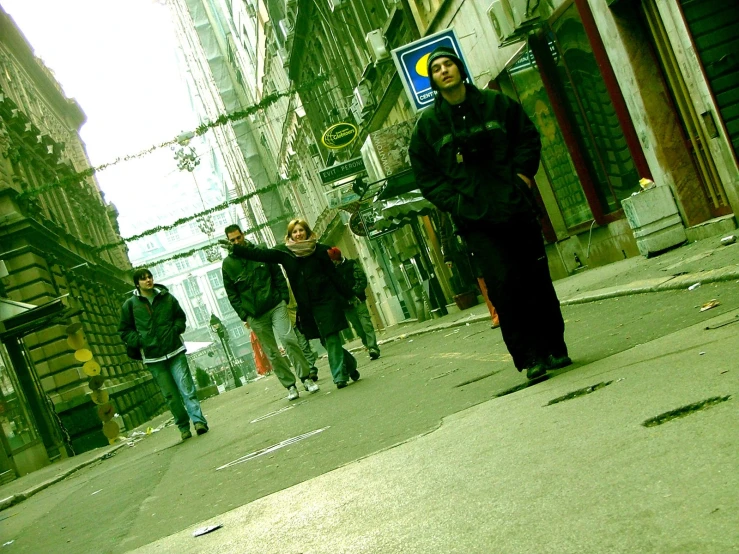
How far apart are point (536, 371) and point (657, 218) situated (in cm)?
730

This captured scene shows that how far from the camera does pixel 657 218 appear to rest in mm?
12906

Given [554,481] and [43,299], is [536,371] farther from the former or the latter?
[43,299]

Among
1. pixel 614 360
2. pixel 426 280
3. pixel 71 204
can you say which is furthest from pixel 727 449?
pixel 71 204

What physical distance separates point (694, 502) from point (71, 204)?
3996 centimetres

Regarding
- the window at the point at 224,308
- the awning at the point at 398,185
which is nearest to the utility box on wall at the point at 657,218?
the awning at the point at 398,185

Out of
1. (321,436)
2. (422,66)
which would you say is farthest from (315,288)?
(422,66)

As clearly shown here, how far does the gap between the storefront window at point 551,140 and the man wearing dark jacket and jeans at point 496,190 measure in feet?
35.4

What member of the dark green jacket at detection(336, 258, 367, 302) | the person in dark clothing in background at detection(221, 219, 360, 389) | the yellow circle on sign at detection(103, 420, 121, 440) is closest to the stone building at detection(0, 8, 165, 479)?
the yellow circle on sign at detection(103, 420, 121, 440)

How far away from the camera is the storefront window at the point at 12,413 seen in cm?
2052

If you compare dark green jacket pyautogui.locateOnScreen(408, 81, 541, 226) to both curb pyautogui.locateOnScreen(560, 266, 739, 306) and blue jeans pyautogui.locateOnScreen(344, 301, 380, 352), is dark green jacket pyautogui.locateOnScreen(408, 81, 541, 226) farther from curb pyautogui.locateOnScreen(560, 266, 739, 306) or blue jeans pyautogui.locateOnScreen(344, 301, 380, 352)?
blue jeans pyautogui.locateOnScreen(344, 301, 380, 352)

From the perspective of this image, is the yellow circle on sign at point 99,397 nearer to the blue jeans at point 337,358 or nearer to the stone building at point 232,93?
the blue jeans at point 337,358

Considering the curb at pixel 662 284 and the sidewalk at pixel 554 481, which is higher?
the sidewalk at pixel 554 481

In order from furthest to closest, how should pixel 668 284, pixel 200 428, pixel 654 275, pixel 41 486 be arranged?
pixel 41 486
pixel 200 428
pixel 654 275
pixel 668 284

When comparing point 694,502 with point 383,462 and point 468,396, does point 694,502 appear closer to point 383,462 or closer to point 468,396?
point 383,462
